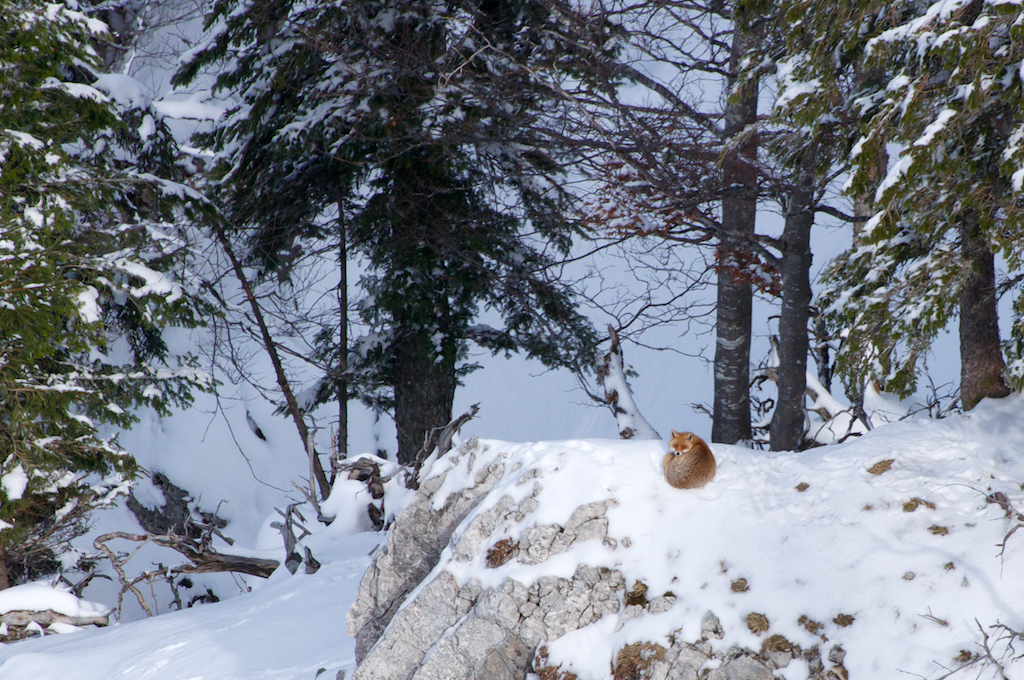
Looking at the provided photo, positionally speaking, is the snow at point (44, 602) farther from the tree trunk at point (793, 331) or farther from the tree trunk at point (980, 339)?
the tree trunk at point (980, 339)

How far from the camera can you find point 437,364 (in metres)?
9.05

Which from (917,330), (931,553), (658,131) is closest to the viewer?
(931,553)

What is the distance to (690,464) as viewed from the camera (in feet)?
10.9

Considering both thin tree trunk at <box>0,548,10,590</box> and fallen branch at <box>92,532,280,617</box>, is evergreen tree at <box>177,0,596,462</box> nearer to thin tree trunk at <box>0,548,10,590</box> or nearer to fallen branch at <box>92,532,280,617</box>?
fallen branch at <box>92,532,280,617</box>

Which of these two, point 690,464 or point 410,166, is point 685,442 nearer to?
point 690,464

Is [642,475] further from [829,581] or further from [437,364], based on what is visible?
[437,364]

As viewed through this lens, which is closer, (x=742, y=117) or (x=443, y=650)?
(x=443, y=650)

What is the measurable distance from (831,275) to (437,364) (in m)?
5.36

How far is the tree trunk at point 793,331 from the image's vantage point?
6551 millimetres

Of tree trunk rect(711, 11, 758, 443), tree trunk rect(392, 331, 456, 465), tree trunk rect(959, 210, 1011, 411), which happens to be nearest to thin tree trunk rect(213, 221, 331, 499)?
tree trunk rect(392, 331, 456, 465)

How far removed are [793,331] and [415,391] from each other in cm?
483

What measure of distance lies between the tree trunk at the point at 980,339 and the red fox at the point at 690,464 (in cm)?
168

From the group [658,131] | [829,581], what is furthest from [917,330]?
[658,131]

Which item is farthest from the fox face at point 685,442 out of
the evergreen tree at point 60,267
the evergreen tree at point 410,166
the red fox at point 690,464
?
the evergreen tree at point 60,267
